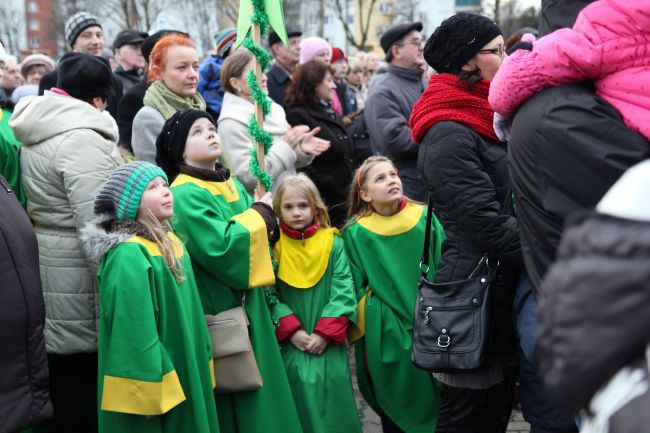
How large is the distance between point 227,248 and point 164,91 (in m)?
1.42

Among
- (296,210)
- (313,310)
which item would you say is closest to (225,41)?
(296,210)

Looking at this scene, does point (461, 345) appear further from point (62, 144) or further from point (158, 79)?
point (158, 79)

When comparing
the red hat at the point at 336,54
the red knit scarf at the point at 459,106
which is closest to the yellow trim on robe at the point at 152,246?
the red knit scarf at the point at 459,106

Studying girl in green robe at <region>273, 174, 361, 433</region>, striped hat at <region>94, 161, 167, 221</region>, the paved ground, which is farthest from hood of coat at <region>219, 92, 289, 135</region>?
the paved ground

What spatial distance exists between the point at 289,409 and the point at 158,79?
218 cm

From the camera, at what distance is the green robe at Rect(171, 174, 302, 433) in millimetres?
3916

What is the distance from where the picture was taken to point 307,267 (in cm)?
438

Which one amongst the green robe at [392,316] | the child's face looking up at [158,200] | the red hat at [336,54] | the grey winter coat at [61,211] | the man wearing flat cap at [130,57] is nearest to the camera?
the child's face looking up at [158,200]

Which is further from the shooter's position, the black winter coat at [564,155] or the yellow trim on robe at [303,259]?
the yellow trim on robe at [303,259]

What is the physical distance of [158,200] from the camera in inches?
143

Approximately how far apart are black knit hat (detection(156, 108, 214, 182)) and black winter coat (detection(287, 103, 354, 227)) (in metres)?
1.90

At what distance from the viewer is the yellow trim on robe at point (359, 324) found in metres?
4.43

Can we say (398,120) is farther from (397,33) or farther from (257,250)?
(257,250)

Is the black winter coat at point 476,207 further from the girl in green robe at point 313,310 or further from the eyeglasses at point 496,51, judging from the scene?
the girl in green robe at point 313,310
